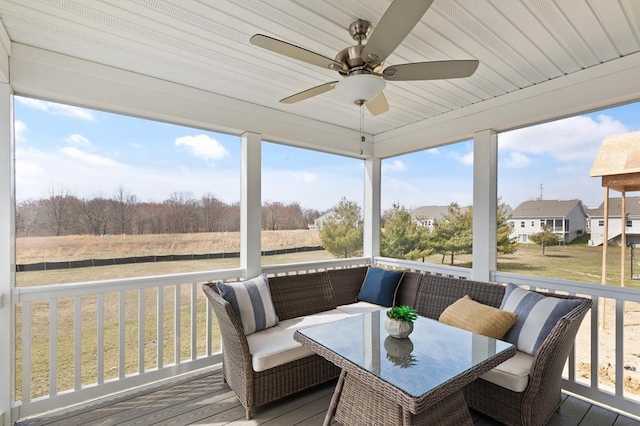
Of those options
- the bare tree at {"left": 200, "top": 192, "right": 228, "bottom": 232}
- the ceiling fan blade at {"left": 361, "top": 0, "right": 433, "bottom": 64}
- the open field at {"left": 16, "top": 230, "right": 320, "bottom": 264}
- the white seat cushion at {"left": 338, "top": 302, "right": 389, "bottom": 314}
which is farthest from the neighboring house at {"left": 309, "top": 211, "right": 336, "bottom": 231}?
the ceiling fan blade at {"left": 361, "top": 0, "right": 433, "bottom": 64}

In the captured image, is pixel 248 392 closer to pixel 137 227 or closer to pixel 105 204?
pixel 137 227

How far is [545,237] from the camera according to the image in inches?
118

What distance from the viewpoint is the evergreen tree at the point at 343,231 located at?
4281 millimetres

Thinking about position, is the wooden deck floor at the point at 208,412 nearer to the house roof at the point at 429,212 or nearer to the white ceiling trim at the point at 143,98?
the house roof at the point at 429,212

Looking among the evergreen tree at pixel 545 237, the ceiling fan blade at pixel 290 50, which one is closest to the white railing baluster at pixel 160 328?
the ceiling fan blade at pixel 290 50

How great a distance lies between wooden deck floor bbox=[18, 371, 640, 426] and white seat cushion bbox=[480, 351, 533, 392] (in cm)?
39

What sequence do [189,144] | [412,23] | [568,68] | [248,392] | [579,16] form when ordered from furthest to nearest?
[189,144] < [568,68] < [248,392] < [579,16] < [412,23]

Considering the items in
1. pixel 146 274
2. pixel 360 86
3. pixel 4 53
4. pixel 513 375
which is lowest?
pixel 513 375

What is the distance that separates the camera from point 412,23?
144cm

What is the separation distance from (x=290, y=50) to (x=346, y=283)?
2740 mm

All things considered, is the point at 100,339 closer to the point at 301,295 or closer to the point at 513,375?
the point at 301,295

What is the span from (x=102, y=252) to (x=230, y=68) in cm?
195

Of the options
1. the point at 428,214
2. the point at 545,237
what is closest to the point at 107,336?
the point at 428,214

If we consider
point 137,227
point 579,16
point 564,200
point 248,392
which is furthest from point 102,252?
point 564,200
